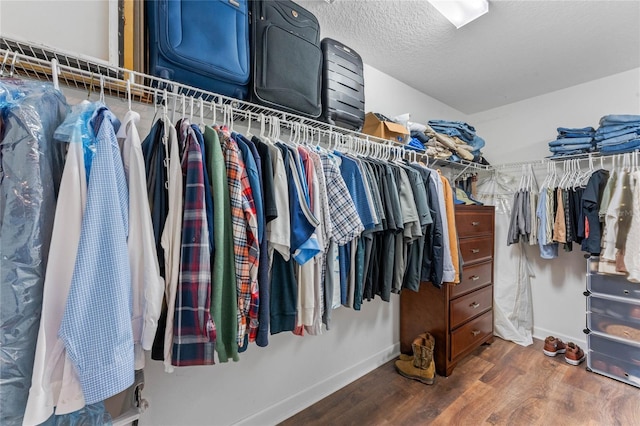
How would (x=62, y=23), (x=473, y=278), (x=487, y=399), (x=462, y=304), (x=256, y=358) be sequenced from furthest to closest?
(x=473, y=278)
(x=462, y=304)
(x=487, y=399)
(x=256, y=358)
(x=62, y=23)

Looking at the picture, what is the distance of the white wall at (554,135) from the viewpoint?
2.31m

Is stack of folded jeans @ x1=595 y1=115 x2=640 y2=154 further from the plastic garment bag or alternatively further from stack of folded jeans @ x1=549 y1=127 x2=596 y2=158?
the plastic garment bag

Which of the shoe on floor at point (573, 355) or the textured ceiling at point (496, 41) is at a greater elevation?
the textured ceiling at point (496, 41)

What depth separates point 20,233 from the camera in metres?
0.60

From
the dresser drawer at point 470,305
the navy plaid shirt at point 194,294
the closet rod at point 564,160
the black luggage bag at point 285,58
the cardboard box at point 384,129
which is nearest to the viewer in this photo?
the navy plaid shirt at point 194,294

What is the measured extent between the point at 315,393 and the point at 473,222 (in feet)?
5.70

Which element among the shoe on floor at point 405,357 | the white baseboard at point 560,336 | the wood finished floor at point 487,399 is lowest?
the wood finished floor at point 487,399

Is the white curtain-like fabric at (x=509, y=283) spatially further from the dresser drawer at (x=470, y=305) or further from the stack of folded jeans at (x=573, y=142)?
the stack of folded jeans at (x=573, y=142)

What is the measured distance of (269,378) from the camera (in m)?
1.56

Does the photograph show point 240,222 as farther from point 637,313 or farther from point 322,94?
point 637,313

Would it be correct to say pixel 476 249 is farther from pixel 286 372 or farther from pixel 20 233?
pixel 20 233

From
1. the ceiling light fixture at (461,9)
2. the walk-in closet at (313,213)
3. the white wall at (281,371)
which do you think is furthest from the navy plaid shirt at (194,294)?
the ceiling light fixture at (461,9)

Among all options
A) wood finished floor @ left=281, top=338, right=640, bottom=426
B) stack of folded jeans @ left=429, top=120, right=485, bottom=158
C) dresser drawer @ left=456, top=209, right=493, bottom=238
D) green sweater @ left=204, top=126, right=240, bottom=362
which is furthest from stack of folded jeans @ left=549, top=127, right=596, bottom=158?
green sweater @ left=204, top=126, right=240, bottom=362

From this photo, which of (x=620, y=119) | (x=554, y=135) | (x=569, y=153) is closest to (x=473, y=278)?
(x=569, y=153)
